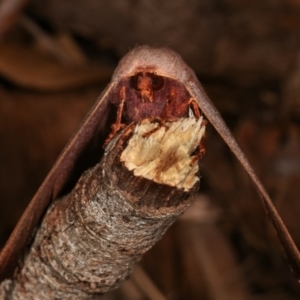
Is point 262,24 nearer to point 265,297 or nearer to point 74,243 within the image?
point 265,297

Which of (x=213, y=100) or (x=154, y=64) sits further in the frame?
(x=213, y=100)

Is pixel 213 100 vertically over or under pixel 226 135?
over

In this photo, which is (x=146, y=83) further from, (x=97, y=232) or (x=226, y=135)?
(x=97, y=232)

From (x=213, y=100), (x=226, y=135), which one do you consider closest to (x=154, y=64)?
(x=226, y=135)

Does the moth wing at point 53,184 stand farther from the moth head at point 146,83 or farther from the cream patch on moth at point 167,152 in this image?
the cream patch on moth at point 167,152

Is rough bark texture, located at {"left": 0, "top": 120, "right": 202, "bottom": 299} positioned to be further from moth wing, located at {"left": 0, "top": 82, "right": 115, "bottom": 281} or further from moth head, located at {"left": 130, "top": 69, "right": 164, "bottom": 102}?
moth head, located at {"left": 130, "top": 69, "right": 164, "bottom": 102}

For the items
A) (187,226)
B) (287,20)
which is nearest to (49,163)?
(187,226)

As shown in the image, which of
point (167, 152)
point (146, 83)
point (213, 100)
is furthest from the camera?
point (213, 100)
